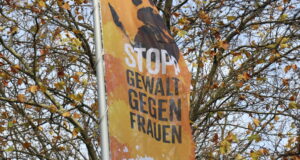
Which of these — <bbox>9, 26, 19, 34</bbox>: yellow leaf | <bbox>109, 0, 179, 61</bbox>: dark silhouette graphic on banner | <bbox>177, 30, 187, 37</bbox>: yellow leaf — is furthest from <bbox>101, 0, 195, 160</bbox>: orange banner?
<bbox>9, 26, 19, 34</bbox>: yellow leaf

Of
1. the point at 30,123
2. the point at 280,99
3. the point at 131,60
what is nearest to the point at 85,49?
the point at 30,123

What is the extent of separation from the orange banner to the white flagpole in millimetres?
92

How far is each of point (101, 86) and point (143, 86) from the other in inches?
19.0

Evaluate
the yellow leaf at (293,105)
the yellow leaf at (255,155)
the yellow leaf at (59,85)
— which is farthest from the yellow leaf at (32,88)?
the yellow leaf at (293,105)

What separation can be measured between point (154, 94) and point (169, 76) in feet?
1.30

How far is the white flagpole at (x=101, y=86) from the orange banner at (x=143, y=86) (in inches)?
3.6

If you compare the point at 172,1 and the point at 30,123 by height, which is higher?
the point at 172,1

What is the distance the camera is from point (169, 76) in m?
5.50

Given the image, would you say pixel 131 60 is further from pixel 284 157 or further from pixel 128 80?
pixel 284 157

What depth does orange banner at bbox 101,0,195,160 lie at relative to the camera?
4.73m

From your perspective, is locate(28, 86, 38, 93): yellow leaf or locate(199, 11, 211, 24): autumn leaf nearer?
locate(28, 86, 38, 93): yellow leaf

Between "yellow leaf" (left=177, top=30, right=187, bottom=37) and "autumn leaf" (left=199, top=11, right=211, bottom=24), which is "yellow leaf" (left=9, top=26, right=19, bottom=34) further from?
"autumn leaf" (left=199, top=11, right=211, bottom=24)

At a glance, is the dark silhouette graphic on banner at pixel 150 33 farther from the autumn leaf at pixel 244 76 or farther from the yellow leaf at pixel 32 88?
the autumn leaf at pixel 244 76

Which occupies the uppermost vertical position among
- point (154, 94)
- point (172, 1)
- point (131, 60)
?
point (172, 1)
